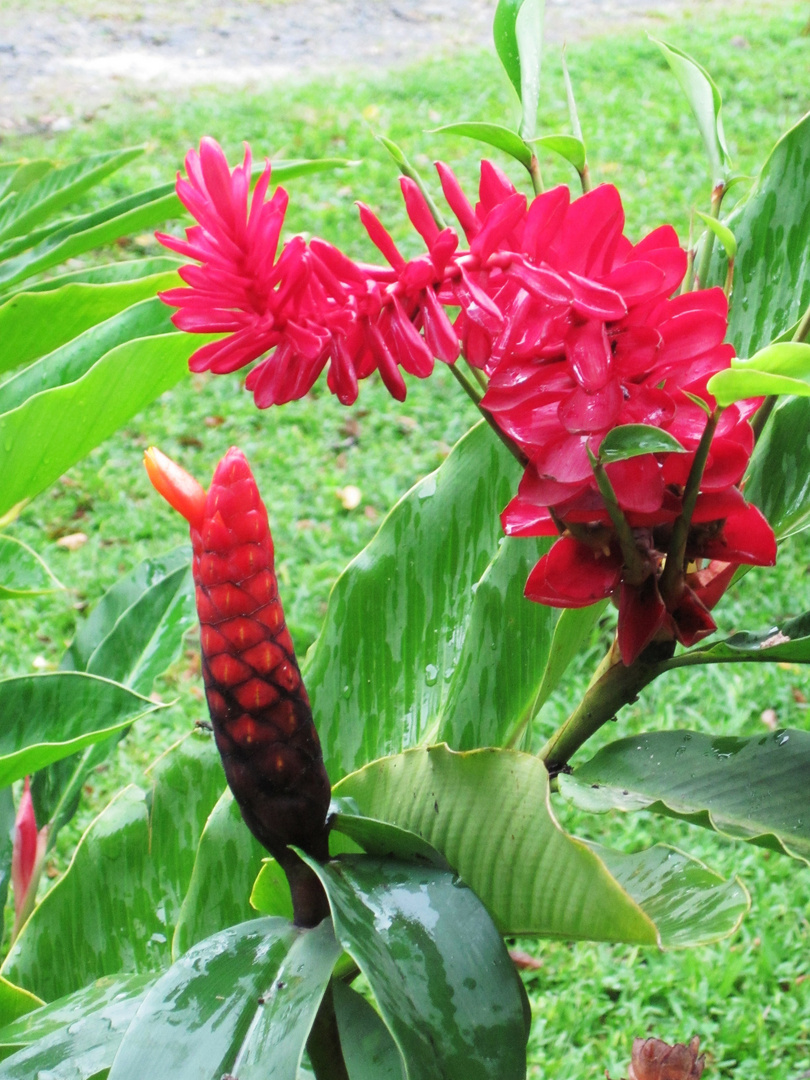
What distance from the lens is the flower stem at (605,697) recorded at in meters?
0.64

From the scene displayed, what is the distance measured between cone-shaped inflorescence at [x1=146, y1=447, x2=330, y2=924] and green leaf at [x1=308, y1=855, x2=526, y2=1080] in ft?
0.12

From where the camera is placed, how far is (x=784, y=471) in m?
0.70

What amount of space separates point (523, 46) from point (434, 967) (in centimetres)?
57

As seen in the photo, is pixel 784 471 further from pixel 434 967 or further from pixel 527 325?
pixel 434 967

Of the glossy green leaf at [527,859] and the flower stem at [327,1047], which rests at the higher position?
the glossy green leaf at [527,859]

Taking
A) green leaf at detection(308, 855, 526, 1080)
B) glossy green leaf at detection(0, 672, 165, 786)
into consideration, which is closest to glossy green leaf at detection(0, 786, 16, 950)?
glossy green leaf at detection(0, 672, 165, 786)

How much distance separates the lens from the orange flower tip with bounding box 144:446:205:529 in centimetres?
54

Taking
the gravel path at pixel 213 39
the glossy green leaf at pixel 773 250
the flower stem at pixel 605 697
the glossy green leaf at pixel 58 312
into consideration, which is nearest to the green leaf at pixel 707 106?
the glossy green leaf at pixel 773 250

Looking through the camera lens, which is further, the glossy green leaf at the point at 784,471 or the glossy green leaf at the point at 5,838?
the glossy green leaf at the point at 5,838

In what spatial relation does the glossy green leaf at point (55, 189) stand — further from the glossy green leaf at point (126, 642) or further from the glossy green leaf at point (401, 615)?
the glossy green leaf at point (401, 615)

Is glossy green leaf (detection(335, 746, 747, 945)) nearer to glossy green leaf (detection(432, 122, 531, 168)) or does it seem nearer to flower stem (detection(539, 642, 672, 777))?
flower stem (detection(539, 642, 672, 777))

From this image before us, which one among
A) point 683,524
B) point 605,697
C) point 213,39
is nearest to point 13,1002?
point 605,697

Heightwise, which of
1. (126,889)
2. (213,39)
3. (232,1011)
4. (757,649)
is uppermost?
(213,39)

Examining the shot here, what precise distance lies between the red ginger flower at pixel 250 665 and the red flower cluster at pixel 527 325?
6 cm
